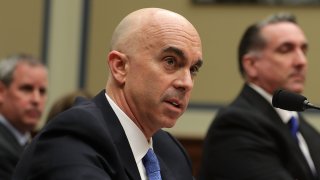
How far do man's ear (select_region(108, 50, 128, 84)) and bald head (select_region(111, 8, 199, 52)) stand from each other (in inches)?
0.9

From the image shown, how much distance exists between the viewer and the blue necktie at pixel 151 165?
2.35 meters

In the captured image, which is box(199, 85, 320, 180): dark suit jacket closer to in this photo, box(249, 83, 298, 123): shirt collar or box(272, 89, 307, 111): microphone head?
box(249, 83, 298, 123): shirt collar

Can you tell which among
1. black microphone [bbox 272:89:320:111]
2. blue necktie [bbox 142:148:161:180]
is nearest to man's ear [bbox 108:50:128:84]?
blue necktie [bbox 142:148:161:180]

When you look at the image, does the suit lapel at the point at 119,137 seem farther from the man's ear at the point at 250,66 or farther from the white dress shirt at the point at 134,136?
the man's ear at the point at 250,66

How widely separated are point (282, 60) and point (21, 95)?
1.60 meters

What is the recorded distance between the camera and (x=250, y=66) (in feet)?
12.7

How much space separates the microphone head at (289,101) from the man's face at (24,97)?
2.29m

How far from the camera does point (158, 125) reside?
7.80ft

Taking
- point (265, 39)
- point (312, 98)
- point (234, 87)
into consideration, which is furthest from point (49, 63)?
point (265, 39)

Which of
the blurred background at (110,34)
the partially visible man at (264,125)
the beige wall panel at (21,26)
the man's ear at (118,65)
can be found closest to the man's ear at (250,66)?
the partially visible man at (264,125)

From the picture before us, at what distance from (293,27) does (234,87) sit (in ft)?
6.89

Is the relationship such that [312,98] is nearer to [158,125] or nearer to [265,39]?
[265,39]

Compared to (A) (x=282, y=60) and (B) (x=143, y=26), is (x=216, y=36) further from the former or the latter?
(B) (x=143, y=26)

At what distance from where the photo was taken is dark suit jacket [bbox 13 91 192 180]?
2061 mm
